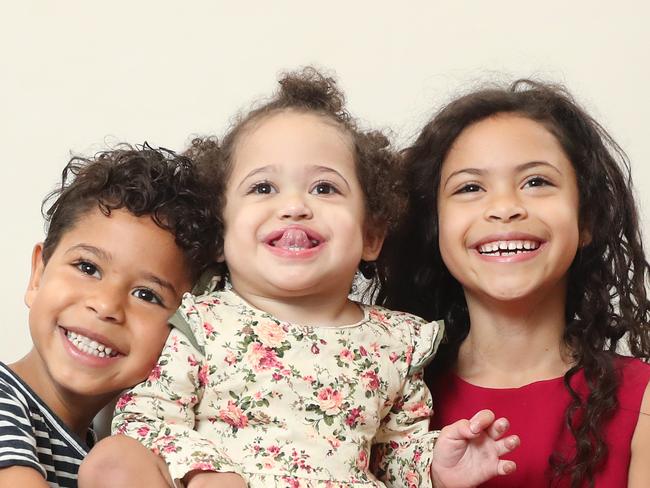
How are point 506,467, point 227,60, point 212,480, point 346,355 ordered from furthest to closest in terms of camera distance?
point 227,60 → point 346,355 → point 506,467 → point 212,480

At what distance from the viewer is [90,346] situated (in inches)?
81.4

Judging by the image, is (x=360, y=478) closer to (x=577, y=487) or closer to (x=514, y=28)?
(x=577, y=487)

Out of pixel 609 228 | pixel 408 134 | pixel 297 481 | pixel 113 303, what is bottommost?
pixel 297 481

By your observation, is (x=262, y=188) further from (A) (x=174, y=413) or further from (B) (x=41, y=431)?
(B) (x=41, y=431)

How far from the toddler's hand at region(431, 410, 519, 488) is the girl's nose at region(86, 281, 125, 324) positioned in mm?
→ 581

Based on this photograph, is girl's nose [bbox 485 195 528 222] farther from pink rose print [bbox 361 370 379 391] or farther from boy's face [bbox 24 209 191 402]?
boy's face [bbox 24 209 191 402]

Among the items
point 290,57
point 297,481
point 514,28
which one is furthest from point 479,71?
point 297,481

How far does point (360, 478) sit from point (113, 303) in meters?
0.51

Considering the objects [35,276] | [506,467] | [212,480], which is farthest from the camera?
[35,276]

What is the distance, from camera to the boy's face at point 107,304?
2.06m

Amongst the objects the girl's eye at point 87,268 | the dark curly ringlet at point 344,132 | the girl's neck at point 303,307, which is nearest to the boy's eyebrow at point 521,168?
the dark curly ringlet at point 344,132

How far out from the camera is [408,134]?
101 inches

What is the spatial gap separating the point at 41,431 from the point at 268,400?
414mm

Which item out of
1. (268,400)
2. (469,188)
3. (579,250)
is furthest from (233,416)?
(579,250)
